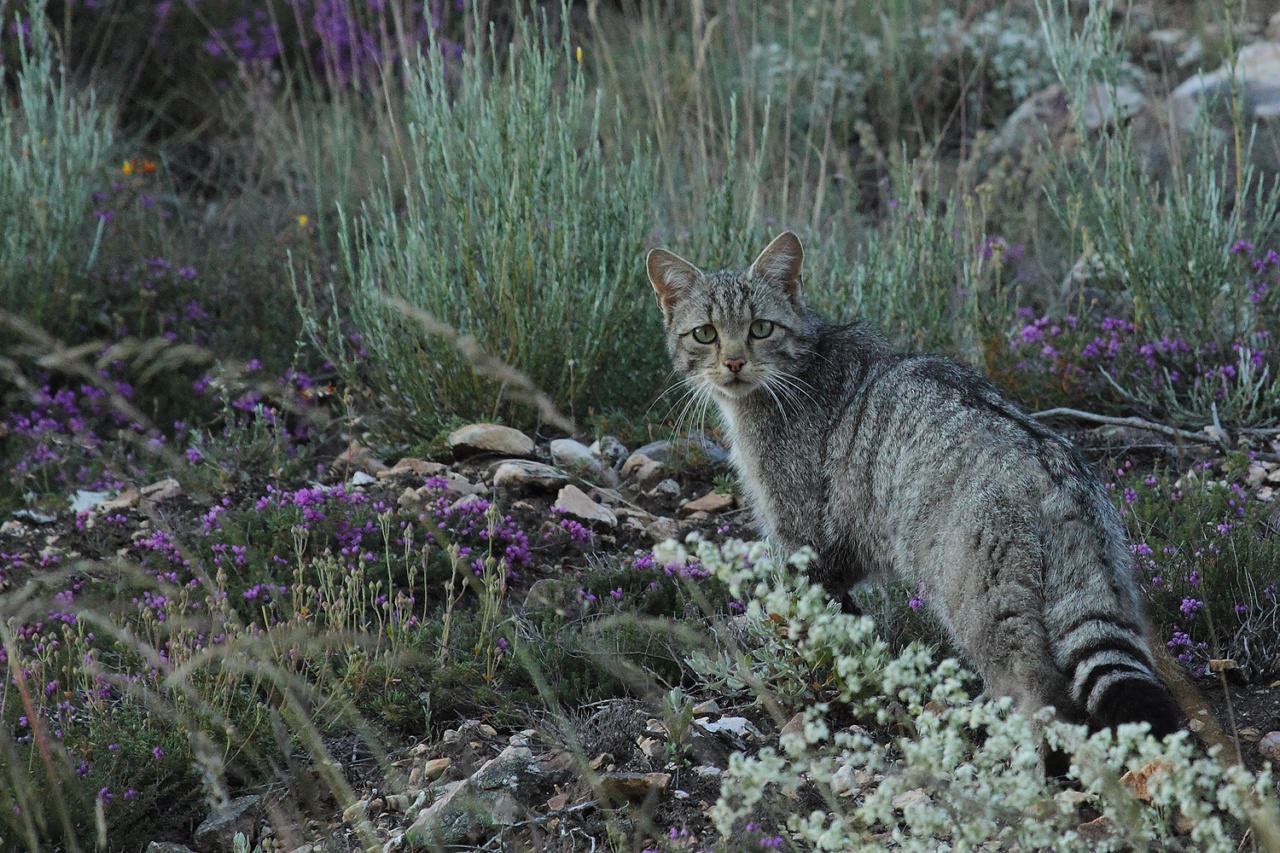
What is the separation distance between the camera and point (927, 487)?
3.67m

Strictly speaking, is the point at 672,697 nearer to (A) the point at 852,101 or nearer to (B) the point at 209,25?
(A) the point at 852,101

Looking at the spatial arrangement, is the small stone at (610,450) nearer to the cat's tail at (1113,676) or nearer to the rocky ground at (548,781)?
the rocky ground at (548,781)

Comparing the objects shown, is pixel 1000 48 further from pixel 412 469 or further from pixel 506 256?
pixel 412 469

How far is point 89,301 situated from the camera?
699 cm

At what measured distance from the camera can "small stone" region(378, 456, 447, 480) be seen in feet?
18.4

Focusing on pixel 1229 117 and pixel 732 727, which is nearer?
pixel 732 727

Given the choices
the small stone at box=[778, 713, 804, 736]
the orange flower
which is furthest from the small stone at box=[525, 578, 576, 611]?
the orange flower

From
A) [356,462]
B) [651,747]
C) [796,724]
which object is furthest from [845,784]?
[356,462]

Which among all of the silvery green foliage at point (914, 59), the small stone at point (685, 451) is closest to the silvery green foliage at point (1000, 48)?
the silvery green foliage at point (914, 59)

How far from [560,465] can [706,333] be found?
4.27 ft

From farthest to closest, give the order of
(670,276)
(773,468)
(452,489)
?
(452,489), (670,276), (773,468)

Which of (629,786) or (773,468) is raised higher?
(773,468)

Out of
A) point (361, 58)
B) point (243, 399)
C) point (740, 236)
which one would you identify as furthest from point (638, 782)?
point (361, 58)

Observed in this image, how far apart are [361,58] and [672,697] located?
850cm
